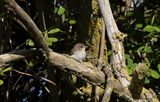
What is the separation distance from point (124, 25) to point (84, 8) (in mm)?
500

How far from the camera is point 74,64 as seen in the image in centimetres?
353

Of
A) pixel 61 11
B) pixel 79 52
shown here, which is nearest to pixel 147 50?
pixel 79 52

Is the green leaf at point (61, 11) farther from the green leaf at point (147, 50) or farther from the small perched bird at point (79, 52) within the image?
the green leaf at point (147, 50)

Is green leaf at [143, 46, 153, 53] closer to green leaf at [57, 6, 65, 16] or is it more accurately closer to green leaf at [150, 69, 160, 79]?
green leaf at [150, 69, 160, 79]

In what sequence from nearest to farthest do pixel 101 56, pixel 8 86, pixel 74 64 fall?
pixel 74 64 → pixel 101 56 → pixel 8 86

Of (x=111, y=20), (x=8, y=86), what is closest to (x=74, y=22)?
(x=111, y=20)

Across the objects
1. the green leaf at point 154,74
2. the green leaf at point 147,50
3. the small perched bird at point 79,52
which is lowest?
the green leaf at point 154,74

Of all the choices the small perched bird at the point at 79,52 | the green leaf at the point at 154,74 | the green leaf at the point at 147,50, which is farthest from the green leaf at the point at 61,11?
the green leaf at the point at 154,74

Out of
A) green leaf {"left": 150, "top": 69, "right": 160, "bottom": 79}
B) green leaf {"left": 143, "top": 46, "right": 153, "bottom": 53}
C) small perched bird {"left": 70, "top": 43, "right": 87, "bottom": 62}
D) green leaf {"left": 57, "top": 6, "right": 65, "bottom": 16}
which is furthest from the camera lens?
green leaf {"left": 57, "top": 6, "right": 65, "bottom": 16}

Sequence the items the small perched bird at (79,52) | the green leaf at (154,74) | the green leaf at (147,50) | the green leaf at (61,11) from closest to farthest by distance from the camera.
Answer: the small perched bird at (79,52), the green leaf at (154,74), the green leaf at (147,50), the green leaf at (61,11)

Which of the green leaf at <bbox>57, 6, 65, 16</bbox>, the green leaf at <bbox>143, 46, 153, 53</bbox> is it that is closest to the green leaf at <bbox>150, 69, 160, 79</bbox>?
the green leaf at <bbox>143, 46, 153, 53</bbox>

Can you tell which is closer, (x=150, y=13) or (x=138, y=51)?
(x=138, y=51)

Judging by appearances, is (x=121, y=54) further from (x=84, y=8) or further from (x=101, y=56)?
(x=84, y=8)

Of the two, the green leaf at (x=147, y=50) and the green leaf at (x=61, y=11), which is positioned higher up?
the green leaf at (x=61, y=11)
